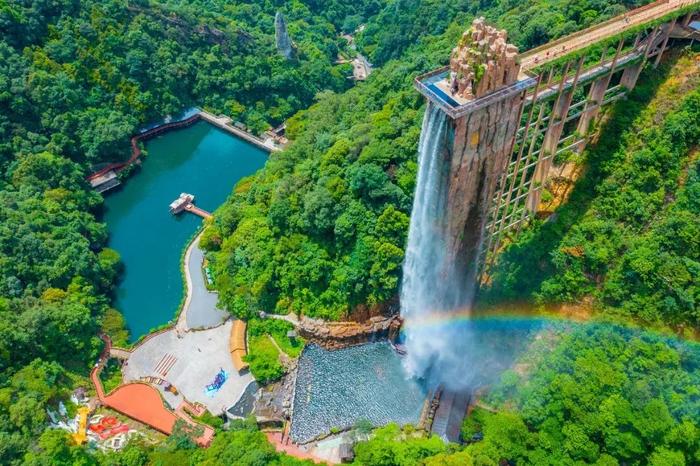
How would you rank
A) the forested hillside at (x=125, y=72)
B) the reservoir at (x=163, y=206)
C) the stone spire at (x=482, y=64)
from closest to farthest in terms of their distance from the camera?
the stone spire at (x=482, y=64)
the reservoir at (x=163, y=206)
the forested hillside at (x=125, y=72)

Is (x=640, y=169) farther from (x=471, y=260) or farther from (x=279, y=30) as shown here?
(x=279, y=30)

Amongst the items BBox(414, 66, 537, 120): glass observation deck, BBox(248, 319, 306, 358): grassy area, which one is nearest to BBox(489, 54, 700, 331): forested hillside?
BBox(414, 66, 537, 120): glass observation deck

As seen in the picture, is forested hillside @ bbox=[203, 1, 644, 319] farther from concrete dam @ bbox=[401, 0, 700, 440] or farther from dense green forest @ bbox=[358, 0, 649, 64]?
concrete dam @ bbox=[401, 0, 700, 440]

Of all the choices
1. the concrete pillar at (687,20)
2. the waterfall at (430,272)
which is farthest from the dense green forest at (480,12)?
the waterfall at (430,272)

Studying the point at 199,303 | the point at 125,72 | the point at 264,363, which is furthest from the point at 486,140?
the point at 125,72

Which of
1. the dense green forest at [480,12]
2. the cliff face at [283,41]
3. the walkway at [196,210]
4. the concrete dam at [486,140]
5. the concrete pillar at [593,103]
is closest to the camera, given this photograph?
the concrete dam at [486,140]

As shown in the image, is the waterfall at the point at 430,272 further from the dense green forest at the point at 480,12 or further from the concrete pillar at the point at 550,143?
the dense green forest at the point at 480,12
